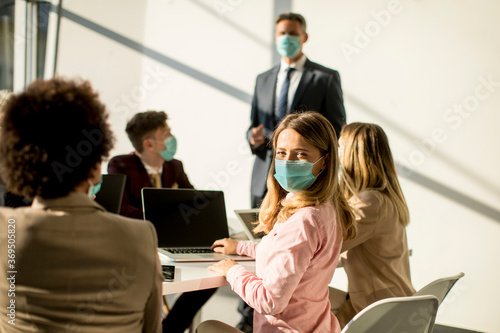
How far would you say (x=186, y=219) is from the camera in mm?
2275

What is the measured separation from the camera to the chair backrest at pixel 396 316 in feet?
4.53

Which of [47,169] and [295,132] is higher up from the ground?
→ [295,132]

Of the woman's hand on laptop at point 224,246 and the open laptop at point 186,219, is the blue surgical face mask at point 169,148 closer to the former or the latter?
the open laptop at point 186,219

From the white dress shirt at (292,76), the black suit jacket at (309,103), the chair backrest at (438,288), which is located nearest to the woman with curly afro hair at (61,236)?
the chair backrest at (438,288)

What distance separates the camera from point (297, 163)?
5.70ft

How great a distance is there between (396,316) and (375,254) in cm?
65

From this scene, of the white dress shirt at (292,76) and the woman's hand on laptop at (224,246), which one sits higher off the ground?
the white dress shirt at (292,76)

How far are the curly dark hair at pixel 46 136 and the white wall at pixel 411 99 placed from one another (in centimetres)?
254

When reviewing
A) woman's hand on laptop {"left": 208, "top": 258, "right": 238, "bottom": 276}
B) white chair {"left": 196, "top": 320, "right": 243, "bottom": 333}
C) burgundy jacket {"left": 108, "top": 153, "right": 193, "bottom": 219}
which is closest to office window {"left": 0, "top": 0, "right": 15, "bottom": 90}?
burgundy jacket {"left": 108, "top": 153, "right": 193, "bottom": 219}

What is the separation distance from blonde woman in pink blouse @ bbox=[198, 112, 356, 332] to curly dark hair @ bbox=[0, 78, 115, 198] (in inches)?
27.0

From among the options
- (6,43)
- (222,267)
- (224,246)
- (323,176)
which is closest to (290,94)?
(224,246)

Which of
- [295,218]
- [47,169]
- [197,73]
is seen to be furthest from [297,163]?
[197,73]

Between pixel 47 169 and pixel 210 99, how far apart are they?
3715mm

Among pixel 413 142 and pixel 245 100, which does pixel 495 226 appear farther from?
pixel 245 100
